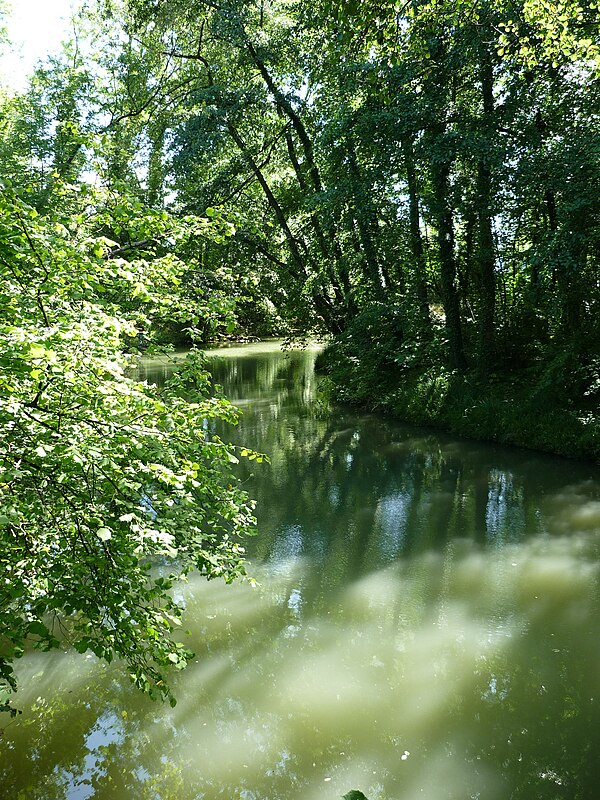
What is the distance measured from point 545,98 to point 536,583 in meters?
8.74

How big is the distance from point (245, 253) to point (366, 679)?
13.1 meters

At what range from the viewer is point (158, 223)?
3768 mm

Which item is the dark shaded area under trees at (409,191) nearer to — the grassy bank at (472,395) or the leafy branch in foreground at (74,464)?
the grassy bank at (472,395)

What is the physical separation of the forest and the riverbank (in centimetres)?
6

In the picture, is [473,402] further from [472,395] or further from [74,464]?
[74,464]

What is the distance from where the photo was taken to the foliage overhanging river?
3.66 meters

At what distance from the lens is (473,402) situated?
11.8 m

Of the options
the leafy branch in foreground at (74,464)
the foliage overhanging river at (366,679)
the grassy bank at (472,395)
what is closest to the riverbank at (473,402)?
the grassy bank at (472,395)

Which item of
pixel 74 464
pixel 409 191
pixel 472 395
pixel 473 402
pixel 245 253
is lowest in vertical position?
pixel 473 402

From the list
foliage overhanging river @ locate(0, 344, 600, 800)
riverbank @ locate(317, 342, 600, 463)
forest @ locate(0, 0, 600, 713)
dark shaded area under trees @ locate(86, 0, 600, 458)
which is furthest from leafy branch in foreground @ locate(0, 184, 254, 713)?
riverbank @ locate(317, 342, 600, 463)

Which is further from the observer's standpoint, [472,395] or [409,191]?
[409,191]

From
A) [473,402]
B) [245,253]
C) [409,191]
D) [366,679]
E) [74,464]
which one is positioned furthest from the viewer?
[245,253]

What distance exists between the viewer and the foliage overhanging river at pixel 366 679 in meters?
3.66

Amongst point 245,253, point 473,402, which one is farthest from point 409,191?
point 473,402
